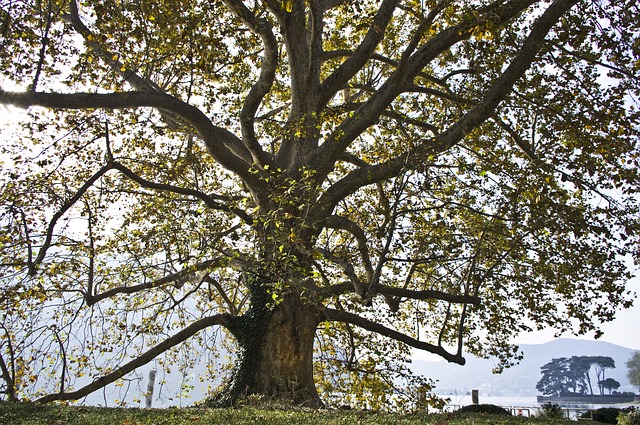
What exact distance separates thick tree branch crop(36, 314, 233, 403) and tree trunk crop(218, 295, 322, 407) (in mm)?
683

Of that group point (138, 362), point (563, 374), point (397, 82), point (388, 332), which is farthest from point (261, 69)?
point (563, 374)

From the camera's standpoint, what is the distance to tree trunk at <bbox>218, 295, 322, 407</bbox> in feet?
26.5

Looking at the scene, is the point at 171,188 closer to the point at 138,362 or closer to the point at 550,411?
the point at 138,362

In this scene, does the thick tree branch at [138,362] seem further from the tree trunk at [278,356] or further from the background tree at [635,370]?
the background tree at [635,370]

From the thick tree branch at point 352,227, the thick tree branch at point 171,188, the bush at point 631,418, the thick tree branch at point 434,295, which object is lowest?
the bush at point 631,418

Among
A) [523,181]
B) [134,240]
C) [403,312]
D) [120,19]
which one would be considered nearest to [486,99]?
[523,181]

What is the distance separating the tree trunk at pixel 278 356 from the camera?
26.5 feet

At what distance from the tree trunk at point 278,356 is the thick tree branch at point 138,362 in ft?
2.24

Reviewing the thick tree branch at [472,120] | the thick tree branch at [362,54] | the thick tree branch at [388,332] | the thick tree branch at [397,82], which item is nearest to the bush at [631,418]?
the thick tree branch at [388,332]

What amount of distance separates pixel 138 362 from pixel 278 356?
259 cm

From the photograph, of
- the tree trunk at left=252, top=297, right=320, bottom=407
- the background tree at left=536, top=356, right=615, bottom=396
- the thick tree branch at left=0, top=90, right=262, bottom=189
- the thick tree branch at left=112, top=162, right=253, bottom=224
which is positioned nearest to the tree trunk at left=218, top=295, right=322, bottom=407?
the tree trunk at left=252, top=297, right=320, bottom=407

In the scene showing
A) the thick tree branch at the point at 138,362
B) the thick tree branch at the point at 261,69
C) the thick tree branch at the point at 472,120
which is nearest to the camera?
the thick tree branch at the point at 472,120

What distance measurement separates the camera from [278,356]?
8.36 metres

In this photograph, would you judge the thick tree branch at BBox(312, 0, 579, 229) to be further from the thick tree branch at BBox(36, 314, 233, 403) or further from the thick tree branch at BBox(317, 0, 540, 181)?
the thick tree branch at BBox(36, 314, 233, 403)
